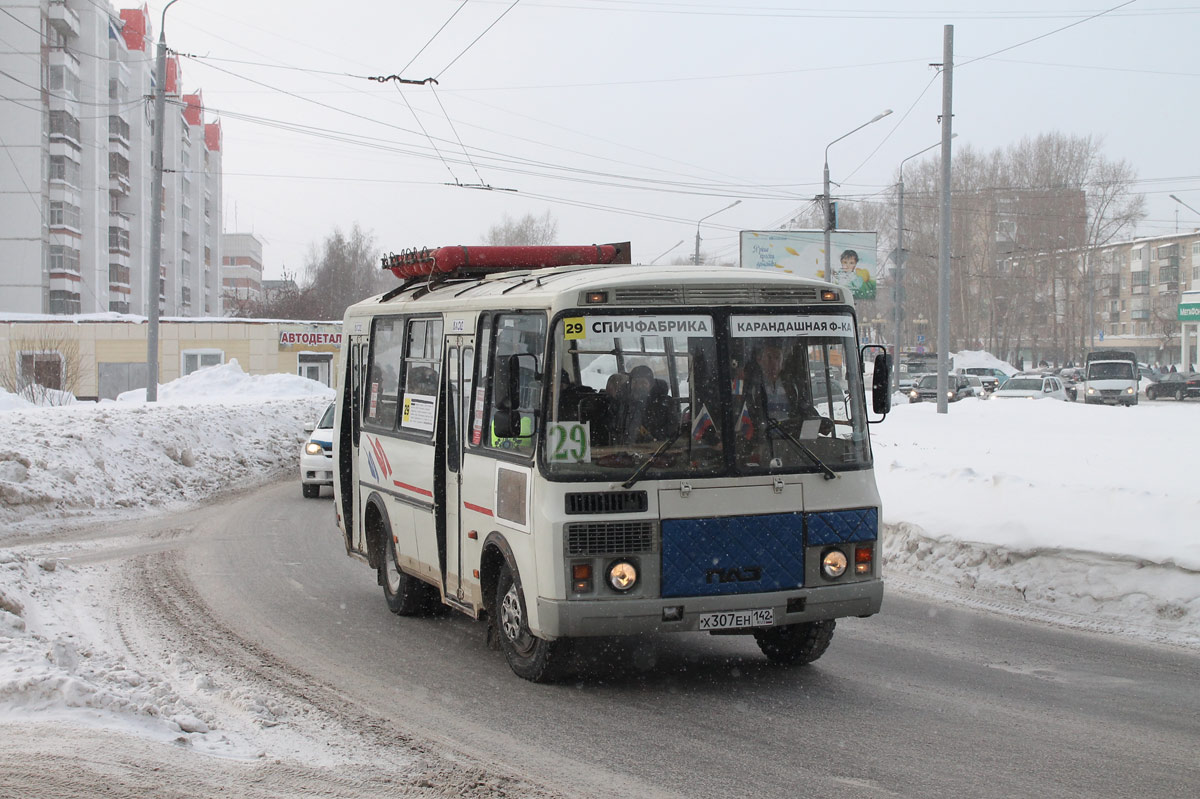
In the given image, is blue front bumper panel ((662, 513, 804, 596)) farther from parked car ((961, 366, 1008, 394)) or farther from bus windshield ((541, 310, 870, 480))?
parked car ((961, 366, 1008, 394))

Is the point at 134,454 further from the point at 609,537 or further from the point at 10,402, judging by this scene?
the point at 609,537

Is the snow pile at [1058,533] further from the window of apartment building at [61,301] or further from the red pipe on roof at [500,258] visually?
the window of apartment building at [61,301]

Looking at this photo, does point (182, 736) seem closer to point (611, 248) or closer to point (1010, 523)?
point (611, 248)

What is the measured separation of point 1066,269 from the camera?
87000 mm

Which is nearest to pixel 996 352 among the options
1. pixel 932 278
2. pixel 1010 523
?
pixel 932 278

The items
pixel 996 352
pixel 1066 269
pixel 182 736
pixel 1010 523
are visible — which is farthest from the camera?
pixel 996 352

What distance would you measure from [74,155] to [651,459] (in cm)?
7634

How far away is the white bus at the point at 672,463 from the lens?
679cm

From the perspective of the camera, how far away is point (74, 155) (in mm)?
74000

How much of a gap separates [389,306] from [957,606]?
5.42 m

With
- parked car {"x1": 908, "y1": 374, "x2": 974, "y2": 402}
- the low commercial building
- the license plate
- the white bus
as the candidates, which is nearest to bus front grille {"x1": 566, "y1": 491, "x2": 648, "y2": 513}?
the white bus

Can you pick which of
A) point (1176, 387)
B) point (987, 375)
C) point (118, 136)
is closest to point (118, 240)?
point (118, 136)

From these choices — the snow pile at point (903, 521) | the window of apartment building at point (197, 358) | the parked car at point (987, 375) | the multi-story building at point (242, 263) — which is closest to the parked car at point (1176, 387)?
the parked car at point (987, 375)

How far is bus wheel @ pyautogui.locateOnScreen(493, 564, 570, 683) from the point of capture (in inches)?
283
